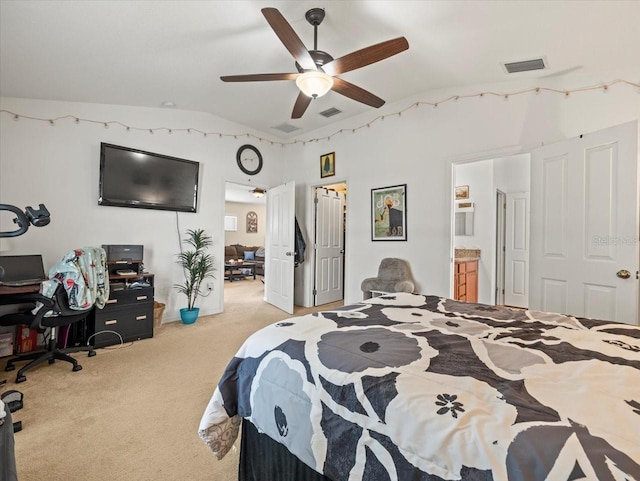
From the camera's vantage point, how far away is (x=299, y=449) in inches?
41.9

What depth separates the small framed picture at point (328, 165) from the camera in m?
4.77

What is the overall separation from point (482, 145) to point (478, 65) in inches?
30.9

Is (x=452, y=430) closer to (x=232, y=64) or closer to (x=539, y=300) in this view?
(x=539, y=300)

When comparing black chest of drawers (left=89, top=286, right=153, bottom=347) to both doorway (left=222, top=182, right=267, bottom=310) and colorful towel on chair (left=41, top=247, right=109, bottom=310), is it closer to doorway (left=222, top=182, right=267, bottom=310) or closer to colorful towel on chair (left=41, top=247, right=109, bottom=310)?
colorful towel on chair (left=41, top=247, right=109, bottom=310)

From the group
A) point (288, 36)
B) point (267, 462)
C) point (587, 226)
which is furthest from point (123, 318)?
point (587, 226)

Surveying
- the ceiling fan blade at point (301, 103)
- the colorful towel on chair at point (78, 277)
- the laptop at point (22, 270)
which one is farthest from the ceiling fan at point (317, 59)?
the laptop at point (22, 270)

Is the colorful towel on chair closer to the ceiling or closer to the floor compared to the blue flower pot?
closer to the ceiling

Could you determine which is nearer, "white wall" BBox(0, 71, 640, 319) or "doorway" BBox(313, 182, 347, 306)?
"white wall" BBox(0, 71, 640, 319)

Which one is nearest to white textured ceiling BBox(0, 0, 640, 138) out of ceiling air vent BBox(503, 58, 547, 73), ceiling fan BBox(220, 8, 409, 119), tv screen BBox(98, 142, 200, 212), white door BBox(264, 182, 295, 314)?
ceiling air vent BBox(503, 58, 547, 73)

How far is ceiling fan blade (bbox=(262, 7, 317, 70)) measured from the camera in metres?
1.79

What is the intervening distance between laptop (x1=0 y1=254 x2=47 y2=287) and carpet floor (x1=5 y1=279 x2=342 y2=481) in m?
0.78

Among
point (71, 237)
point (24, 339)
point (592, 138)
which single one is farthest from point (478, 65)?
point (24, 339)

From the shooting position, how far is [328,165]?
4.83m

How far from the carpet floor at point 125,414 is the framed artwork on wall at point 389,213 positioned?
2257mm
